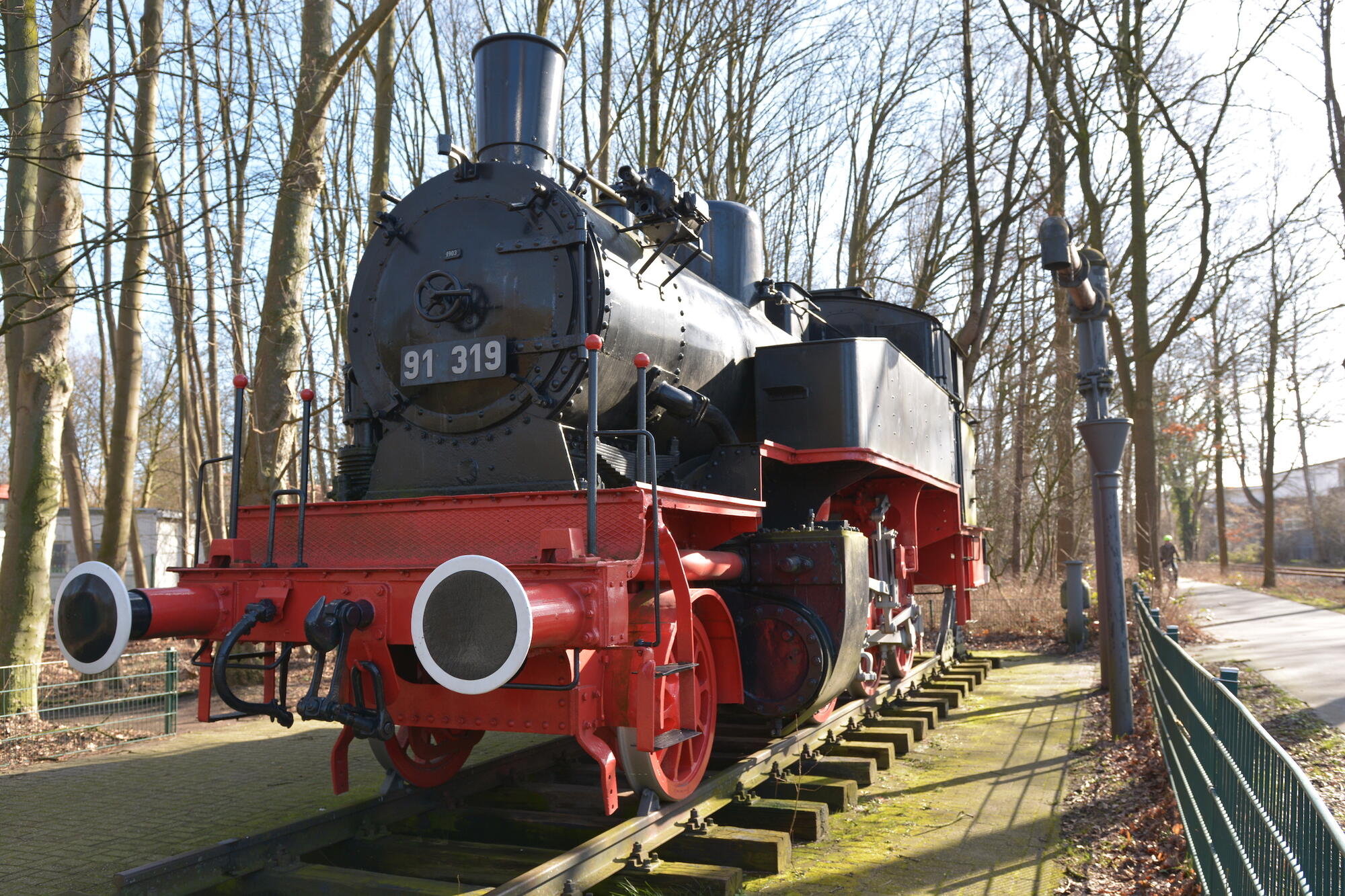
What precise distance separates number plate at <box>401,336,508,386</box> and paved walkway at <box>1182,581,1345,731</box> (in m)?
6.23

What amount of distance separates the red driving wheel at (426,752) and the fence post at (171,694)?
387cm

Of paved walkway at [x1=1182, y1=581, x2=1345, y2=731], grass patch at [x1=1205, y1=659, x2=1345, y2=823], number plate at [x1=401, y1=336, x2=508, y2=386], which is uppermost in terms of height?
number plate at [x1=401, y1=336, x2=508, y2=386]

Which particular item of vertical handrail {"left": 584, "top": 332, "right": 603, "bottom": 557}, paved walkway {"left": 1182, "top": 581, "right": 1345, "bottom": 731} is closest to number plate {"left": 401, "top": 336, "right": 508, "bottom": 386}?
vertical handrail {"left": 584, "top": 332, "right": 603, "bottom": 557}

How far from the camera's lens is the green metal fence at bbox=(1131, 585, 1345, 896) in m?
2.27

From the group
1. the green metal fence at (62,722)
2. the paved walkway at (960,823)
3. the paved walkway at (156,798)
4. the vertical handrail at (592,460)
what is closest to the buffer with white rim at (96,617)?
the paved walkway at (156,798)

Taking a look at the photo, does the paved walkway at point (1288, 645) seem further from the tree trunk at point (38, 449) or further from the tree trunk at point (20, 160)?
the tree trunk at point (38, 449)

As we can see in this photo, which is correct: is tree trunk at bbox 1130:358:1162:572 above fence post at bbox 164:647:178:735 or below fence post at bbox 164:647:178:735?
above

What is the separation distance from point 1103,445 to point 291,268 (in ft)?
25.1

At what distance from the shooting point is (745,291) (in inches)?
283

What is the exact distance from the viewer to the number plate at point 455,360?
4.71m

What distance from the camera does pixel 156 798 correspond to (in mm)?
6180

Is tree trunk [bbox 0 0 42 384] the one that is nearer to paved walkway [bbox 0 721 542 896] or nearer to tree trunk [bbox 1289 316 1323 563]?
paved walkway [bbox 0 721 542 896]

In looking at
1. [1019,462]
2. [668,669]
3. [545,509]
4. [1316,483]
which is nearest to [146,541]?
[1019,462]

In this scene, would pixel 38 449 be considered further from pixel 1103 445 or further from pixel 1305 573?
pixel 1305 573
